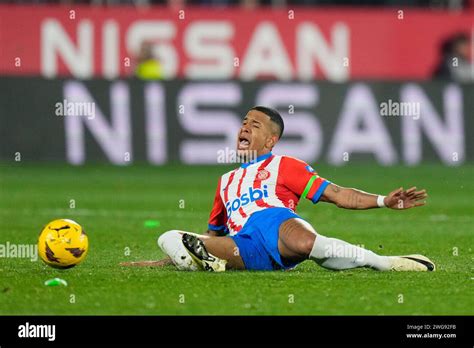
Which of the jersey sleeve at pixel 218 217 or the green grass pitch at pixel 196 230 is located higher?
the jersey sleeve at pixel 218 217

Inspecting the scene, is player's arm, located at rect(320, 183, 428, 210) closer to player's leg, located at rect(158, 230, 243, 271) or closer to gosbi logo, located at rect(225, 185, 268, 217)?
gosbi logo, located at rect(225, 185, 268, 217)

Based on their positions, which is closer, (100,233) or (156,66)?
(100,233)

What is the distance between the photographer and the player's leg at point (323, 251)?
9562 mm

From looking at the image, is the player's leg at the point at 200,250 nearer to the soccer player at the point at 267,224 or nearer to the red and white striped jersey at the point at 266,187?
the soccer player at the point at 267,224

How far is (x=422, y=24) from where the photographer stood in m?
27.8

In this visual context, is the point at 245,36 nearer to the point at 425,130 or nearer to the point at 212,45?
the point at 212,45

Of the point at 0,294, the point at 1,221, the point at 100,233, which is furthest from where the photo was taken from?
the point at 1,221

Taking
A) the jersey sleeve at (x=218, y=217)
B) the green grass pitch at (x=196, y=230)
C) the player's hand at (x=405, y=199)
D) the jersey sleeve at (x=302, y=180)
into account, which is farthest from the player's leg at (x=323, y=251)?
the jersey sleeve at (x=218, y=217)

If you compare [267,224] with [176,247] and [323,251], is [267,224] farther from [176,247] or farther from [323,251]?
[176,247]

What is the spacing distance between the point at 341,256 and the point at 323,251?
0.73 ft

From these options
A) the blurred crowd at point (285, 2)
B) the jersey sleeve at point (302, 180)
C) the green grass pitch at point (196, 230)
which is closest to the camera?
the green grass pitch at point (196, 230)

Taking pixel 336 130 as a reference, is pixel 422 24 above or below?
above

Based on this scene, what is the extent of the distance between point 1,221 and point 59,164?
7.48 meters

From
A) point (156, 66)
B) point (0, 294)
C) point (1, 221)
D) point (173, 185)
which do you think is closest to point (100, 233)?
point (1, 221)
